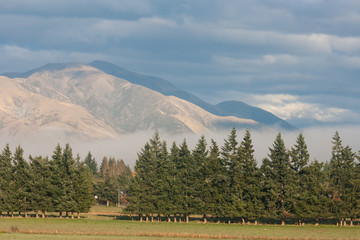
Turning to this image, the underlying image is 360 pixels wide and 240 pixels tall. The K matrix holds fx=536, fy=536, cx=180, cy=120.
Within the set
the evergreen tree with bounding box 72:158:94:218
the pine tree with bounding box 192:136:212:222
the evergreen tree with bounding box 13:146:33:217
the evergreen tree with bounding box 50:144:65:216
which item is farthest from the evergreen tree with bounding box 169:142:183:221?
the evergreen tree with bounding box 13:146:33:217

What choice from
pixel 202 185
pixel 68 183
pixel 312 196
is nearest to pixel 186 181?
pixel 202 185

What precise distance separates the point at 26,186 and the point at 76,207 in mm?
15504

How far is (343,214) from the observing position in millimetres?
119812

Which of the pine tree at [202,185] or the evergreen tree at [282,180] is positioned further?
the pine tree at [202,185]

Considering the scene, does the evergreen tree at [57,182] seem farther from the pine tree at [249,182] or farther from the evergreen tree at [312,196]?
the evergreen tree at [312,196]

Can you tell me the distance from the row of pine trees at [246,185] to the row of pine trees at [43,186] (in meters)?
13.3

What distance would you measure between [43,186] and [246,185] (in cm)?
5146

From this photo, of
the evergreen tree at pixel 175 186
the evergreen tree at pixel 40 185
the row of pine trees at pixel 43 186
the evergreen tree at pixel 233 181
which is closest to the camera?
the evergreen tree at pixel 233 181

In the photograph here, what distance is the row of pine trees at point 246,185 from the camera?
12244 cm

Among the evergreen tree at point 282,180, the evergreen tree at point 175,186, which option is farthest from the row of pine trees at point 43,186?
the evergreen tree at point 282,180

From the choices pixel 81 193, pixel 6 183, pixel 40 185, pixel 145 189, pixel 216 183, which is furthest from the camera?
pixel 6 183

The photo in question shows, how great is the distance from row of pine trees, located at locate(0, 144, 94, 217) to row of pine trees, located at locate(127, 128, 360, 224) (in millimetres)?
13329

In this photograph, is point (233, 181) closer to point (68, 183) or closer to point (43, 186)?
point (68, 183)

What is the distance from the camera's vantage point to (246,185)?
127 meters
